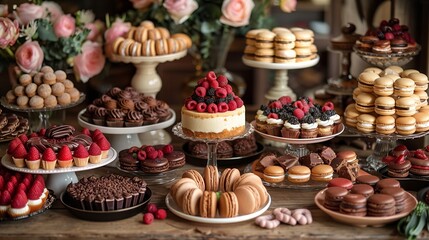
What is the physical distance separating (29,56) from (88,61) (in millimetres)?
266

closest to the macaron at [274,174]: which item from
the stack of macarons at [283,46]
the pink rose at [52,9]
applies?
the stack of macarons at [283,46]

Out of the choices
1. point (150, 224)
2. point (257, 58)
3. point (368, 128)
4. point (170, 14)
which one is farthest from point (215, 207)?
point (170, 14)

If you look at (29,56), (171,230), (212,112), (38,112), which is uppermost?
(29,56)

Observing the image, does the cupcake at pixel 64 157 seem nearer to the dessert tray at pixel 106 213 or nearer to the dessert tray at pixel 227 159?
the dessert tray at pixel 106 213

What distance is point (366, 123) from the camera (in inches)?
90.1

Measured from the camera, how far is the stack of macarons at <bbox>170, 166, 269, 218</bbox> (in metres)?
1.97

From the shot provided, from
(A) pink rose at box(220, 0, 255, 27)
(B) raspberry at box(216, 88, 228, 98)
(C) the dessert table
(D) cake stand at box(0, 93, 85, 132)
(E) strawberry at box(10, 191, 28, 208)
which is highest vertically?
(A) pink rose at box(220, 0, 255, 27)

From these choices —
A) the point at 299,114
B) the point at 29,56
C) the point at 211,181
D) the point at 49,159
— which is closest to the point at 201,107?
the point at 211,181

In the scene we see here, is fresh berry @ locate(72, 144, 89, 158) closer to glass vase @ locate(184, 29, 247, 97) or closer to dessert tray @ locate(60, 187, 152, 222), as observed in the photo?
dessert tray @ locate(60, 187, 152, 222)

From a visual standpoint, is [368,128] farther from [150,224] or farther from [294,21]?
[294,21]

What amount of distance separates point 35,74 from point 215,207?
959 mm

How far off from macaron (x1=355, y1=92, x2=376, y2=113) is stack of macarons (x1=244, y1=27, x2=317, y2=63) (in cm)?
35

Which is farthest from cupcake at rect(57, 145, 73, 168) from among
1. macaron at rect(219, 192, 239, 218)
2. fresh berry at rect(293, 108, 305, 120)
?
fresh berry at rect(293, 108, 305, 120)

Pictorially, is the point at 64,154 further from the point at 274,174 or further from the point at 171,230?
the point at 274,174
